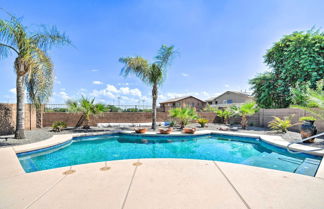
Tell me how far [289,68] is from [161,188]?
1512 cm

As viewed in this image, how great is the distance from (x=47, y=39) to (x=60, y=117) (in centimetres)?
731

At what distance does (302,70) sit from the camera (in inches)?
446

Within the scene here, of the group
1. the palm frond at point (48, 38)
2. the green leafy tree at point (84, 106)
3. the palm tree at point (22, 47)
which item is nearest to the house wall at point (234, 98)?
the green leafy tree at point (84, 106)

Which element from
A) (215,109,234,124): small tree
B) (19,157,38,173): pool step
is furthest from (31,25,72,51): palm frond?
(215,109,234,124): small tree

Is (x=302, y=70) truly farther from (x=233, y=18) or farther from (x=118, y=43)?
(x=118, y=43)

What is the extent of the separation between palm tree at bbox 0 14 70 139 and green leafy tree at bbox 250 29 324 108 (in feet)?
53.8

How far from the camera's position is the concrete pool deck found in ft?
7.04

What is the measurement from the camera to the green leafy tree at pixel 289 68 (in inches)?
429

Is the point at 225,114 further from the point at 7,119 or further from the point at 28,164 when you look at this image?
the point at 7,119

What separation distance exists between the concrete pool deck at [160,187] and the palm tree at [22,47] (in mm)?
4189

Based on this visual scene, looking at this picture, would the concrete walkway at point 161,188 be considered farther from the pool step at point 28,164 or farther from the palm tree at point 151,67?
the palm tree at point 151,67

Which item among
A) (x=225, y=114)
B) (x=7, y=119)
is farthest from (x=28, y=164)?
(x=225, y=114)

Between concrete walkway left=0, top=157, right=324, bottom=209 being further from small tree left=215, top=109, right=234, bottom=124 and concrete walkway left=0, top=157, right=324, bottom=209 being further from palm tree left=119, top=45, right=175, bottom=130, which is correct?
small tree left=215, top=109, right=234, bottom=124

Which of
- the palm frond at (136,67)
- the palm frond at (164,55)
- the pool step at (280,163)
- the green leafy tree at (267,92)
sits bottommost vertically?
the pool step at (280,163)
